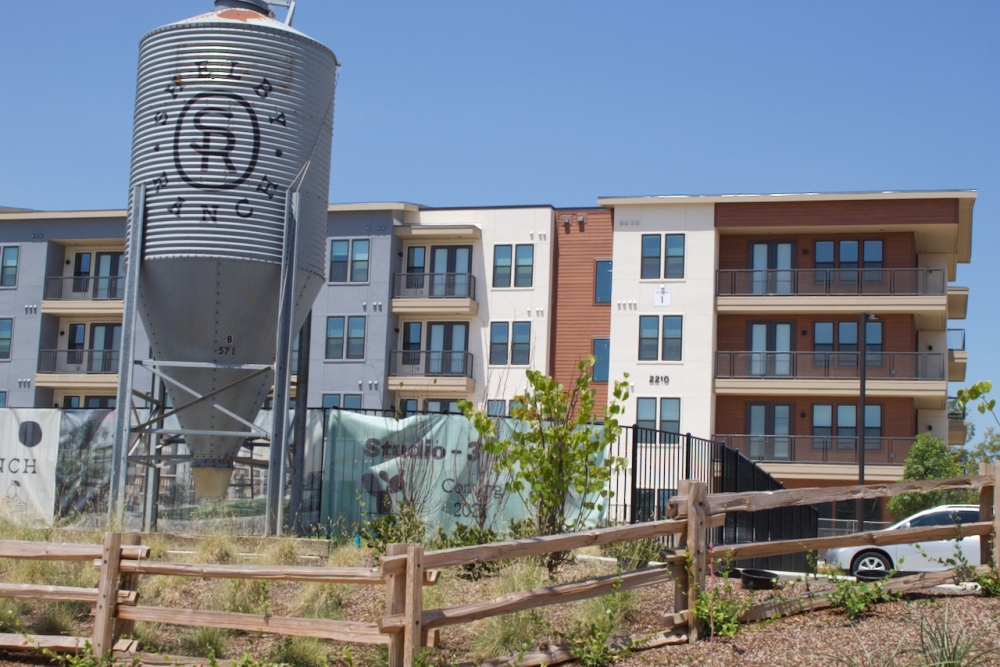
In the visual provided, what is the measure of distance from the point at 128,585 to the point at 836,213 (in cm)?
3232

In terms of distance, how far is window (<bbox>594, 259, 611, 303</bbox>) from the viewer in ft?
129

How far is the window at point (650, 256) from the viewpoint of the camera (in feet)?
126

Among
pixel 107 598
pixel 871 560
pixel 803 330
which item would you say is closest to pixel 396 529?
pixel 107 598

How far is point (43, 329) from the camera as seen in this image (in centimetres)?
4247

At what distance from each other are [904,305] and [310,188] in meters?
27.1

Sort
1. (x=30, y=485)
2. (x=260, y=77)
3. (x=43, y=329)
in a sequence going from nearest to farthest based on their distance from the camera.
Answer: (x=260, y=77) < (x=30, y=485) < (x=43, y=329)

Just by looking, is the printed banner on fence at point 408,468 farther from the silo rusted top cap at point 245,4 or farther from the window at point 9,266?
the window at point 9,266

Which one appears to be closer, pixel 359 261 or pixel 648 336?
pixel 648 336

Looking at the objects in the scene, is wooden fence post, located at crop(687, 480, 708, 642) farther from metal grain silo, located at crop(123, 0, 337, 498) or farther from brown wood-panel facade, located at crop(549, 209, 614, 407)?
brown wood-panel facade, located at crop(549, 209, 614, 407)

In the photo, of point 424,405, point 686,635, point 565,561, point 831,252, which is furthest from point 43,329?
point 686,635

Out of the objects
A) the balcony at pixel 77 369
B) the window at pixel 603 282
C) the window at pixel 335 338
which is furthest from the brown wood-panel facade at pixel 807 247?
the balcony at pixel 77 369

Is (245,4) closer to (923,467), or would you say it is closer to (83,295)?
(923,467)

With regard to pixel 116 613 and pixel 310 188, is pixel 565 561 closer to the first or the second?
pixel 116 613

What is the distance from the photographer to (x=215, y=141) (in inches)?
562
